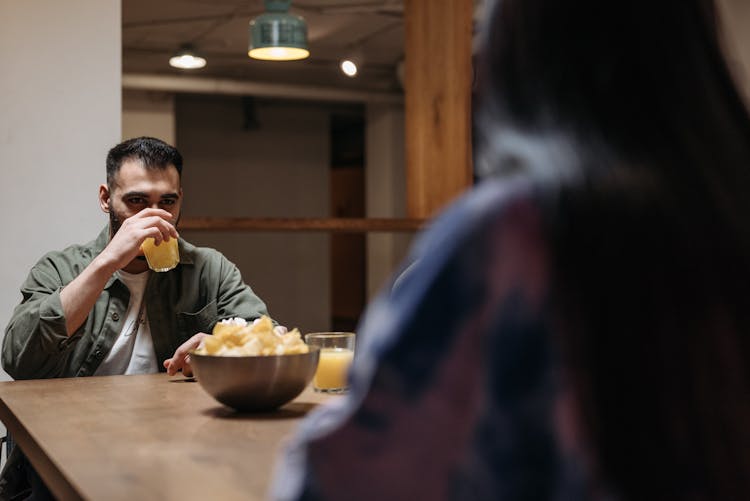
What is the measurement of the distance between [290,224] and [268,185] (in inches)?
291

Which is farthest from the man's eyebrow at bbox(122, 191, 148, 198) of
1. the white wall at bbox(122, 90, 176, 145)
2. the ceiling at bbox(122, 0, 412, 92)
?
the white wall at bbox(122, 90, 176, 145)

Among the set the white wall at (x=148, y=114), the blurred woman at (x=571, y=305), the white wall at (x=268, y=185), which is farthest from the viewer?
the white wall at (x=268, y=185)

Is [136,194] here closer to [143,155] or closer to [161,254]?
[143,155]

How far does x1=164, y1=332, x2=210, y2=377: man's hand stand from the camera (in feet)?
6.52

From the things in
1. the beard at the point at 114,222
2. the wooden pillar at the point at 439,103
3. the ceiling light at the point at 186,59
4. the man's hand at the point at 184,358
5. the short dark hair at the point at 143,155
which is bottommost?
the man's hand at the point at 184,358

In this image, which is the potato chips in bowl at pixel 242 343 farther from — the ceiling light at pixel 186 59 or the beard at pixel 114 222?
the ceiling light at pixel 186 59

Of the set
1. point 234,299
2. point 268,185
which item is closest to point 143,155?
point 234,299

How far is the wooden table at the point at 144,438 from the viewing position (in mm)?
1121

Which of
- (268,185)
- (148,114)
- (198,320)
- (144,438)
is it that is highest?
(148,114)

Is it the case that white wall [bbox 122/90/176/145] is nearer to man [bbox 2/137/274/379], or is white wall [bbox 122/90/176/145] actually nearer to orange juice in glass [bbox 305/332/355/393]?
man [bbox 2/137/274/379]

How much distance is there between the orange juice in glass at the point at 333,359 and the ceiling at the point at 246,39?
15.3 feet

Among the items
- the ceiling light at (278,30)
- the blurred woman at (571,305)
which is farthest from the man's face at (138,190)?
the blurred woman at (571,305)

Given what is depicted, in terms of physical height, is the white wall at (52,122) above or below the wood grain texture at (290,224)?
above

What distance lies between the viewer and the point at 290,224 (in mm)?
3342
